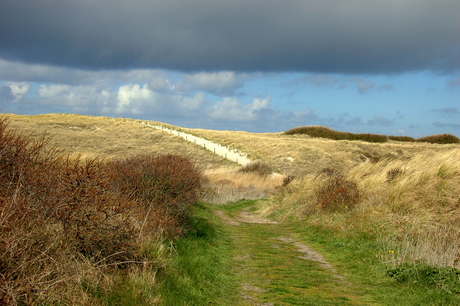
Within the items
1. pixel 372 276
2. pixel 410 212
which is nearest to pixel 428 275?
pixel 372 276

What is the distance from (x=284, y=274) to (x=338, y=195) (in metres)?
6.80

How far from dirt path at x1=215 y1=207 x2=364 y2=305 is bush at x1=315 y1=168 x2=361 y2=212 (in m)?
2.00

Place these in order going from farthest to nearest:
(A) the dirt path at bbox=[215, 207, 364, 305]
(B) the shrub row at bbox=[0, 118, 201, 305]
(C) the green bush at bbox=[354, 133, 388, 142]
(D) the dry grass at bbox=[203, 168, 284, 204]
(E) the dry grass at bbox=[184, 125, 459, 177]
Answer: (C) the green bush at bbox=[354, 133, 388, 142] → (E) the dry grass at bbox=[184, 125, 459, 177] → (D) the dry grass at bbox=[203, 168, 284, 204] → (A) the dirt path at bbox=[215, 207, 364, 305] → (B) the shrub row at bbox=[0, 118, 201, 305]

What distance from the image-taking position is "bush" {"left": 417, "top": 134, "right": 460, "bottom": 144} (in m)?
82.4

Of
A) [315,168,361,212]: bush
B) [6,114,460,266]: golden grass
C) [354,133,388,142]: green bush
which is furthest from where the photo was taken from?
[354,133,388,142]: green bush

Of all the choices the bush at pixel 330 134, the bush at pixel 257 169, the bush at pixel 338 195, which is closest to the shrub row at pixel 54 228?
the bush at pixel 338 195

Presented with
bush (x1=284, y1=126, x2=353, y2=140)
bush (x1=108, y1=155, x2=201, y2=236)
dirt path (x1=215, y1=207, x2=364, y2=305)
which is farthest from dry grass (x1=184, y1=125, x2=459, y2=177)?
bush (x1=108, y1=155, x2=201, y2=236)

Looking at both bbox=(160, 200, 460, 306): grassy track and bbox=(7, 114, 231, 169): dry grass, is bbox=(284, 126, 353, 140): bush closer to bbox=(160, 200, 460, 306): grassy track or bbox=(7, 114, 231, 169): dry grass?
bbox=(7, 114, 231, 169): dry grass

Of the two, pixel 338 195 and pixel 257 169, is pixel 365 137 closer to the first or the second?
pixel 257 169

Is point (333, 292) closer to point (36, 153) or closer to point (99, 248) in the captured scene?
point (99, 248)

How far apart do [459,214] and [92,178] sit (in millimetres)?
7978

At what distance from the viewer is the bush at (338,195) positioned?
1400 centimetres

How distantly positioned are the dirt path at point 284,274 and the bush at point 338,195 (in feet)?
6.55

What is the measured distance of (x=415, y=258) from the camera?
25.3 ft
